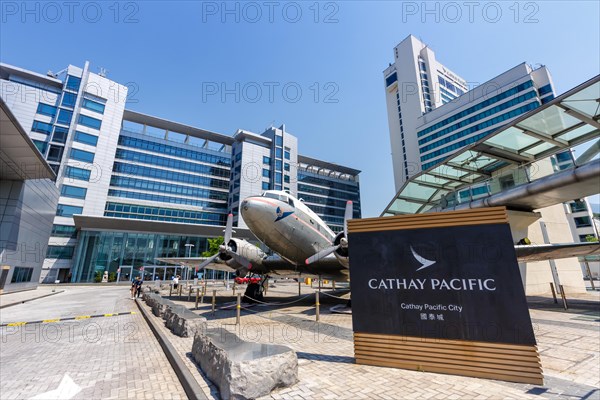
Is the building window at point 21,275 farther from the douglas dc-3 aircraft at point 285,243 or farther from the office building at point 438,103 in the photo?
the office building at point 438,103

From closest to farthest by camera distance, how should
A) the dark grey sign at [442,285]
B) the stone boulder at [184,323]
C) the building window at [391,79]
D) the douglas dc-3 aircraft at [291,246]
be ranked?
the dark grey sign at [442,285], the stone boulder at [184,323], the douglas dc-3 aircraft at [291,246], the building window at [391,79]

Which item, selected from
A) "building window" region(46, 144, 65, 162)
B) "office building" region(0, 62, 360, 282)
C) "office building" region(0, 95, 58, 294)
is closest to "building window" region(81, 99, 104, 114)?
"office building" region(0, 62, 360, 282)

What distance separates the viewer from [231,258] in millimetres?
17594

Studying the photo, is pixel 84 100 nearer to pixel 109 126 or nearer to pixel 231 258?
pixel 109 126


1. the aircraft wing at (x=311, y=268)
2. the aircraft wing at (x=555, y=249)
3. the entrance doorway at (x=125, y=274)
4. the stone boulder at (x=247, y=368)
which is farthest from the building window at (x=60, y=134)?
the aircraft wing at (x=555, y=249)

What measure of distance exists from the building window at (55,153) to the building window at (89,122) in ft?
22.8

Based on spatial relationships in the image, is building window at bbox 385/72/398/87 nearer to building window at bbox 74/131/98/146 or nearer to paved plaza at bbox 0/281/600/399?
building window at bbox 74/131/98/146

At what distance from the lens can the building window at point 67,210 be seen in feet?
162

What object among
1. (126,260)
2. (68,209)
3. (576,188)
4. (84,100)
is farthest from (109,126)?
(576,188)

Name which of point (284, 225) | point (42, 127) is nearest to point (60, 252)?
point (42, 127)

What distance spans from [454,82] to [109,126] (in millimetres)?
119066

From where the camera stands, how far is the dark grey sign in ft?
18.0

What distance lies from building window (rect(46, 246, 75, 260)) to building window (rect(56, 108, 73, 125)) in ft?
85.4

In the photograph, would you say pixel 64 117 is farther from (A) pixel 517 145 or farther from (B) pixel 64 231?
(A) pixel 517 145
